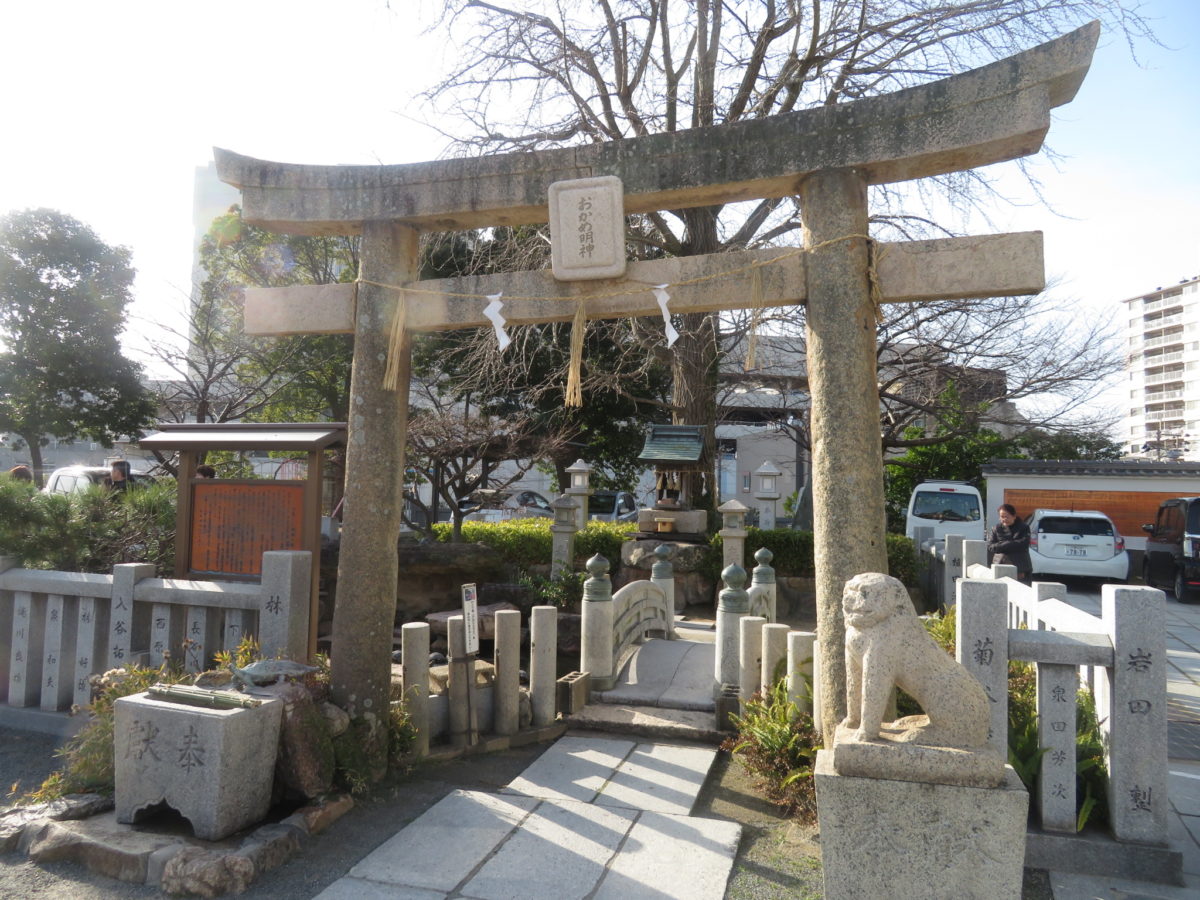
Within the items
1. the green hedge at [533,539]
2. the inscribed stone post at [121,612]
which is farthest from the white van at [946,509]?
the inscribed stone post at [121,612]

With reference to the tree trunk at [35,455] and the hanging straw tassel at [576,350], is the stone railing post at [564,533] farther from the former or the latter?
the tree trunk at [35,455]

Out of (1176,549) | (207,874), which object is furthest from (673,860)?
(1176,549)

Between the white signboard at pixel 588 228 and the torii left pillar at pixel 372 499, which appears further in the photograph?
the torii left pillar at pixel 372 499

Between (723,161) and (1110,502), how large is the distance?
54.2 feet

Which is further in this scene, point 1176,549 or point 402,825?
point 1176,549

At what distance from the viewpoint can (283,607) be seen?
4.82 m

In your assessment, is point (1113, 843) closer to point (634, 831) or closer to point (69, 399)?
point (634, 831)

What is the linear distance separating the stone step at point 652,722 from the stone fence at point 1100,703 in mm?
2240

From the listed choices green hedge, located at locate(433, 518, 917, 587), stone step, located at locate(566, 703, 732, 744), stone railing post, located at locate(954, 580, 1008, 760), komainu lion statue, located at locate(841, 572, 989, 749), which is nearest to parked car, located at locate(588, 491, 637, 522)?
green hedge, located at locate(433, 518, 917, 587)

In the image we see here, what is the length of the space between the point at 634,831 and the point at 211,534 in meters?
4.17

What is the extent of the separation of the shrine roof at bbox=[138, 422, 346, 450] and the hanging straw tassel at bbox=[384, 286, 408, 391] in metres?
1.28

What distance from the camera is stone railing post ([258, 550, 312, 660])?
482cm

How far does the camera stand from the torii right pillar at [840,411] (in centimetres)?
412

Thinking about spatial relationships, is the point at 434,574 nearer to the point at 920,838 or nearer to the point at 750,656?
the point at 750,656
